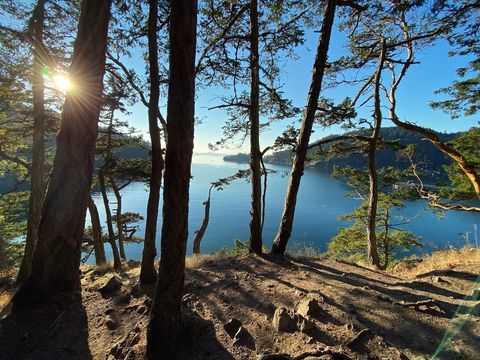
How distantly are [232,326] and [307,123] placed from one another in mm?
4009

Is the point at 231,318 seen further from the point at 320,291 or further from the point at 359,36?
the point at 359,36

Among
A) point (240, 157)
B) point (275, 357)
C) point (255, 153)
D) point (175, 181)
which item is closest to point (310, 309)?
point (275, 357)

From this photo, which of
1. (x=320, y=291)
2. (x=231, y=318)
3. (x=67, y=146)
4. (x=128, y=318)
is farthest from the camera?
(x=67, y=146)

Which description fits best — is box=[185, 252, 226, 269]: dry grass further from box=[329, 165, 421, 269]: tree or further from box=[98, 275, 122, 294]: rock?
box=[329, 165, 421, 269]: tree

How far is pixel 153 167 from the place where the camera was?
14.4 feet

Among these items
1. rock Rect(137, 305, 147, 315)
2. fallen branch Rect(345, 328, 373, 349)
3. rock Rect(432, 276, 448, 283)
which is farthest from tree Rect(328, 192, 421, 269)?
rock Rect(137, 305, 147, 315)

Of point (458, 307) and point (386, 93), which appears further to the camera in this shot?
point (386, 93)

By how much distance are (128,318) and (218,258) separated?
2.50 meters

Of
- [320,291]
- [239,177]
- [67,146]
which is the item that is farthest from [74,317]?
[239,177]

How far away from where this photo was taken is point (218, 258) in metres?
5.45

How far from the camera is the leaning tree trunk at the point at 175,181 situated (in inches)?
84.0

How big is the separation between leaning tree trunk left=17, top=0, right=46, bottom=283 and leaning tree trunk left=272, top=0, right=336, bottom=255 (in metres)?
5.95

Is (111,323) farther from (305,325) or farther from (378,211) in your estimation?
(378,211)

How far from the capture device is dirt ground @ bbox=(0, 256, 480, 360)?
2.30 metres
